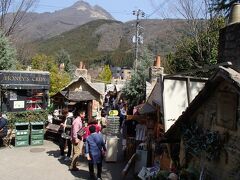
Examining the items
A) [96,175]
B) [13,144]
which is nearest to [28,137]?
[13,144]

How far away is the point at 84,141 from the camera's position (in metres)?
12.7

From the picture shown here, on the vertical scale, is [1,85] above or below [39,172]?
above

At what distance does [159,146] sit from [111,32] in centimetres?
16524

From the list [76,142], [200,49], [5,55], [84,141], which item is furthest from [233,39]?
[5,55]

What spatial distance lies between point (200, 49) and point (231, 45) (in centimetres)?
1248

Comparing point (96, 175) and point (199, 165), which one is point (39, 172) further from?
point (199, 165)

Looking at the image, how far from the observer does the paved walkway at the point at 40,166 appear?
36.9 ft

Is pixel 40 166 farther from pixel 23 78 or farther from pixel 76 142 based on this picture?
pixel 23 78

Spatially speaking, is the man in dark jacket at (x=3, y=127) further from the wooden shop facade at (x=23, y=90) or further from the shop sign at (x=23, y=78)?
the shop sign at (x=23, y=78)

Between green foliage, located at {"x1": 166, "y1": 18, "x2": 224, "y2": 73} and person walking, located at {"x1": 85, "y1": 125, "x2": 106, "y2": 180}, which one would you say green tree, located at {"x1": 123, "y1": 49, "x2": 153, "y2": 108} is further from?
person walking, located at {"x1": 85, "y1": 125, "x2": 106, "y2": 180}

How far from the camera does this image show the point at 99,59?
393 feet

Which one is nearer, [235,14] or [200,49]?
[235,14]

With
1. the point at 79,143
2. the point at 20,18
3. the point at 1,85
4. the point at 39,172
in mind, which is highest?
the point at 20,18

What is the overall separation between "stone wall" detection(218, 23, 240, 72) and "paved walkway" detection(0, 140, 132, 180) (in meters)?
5.44
